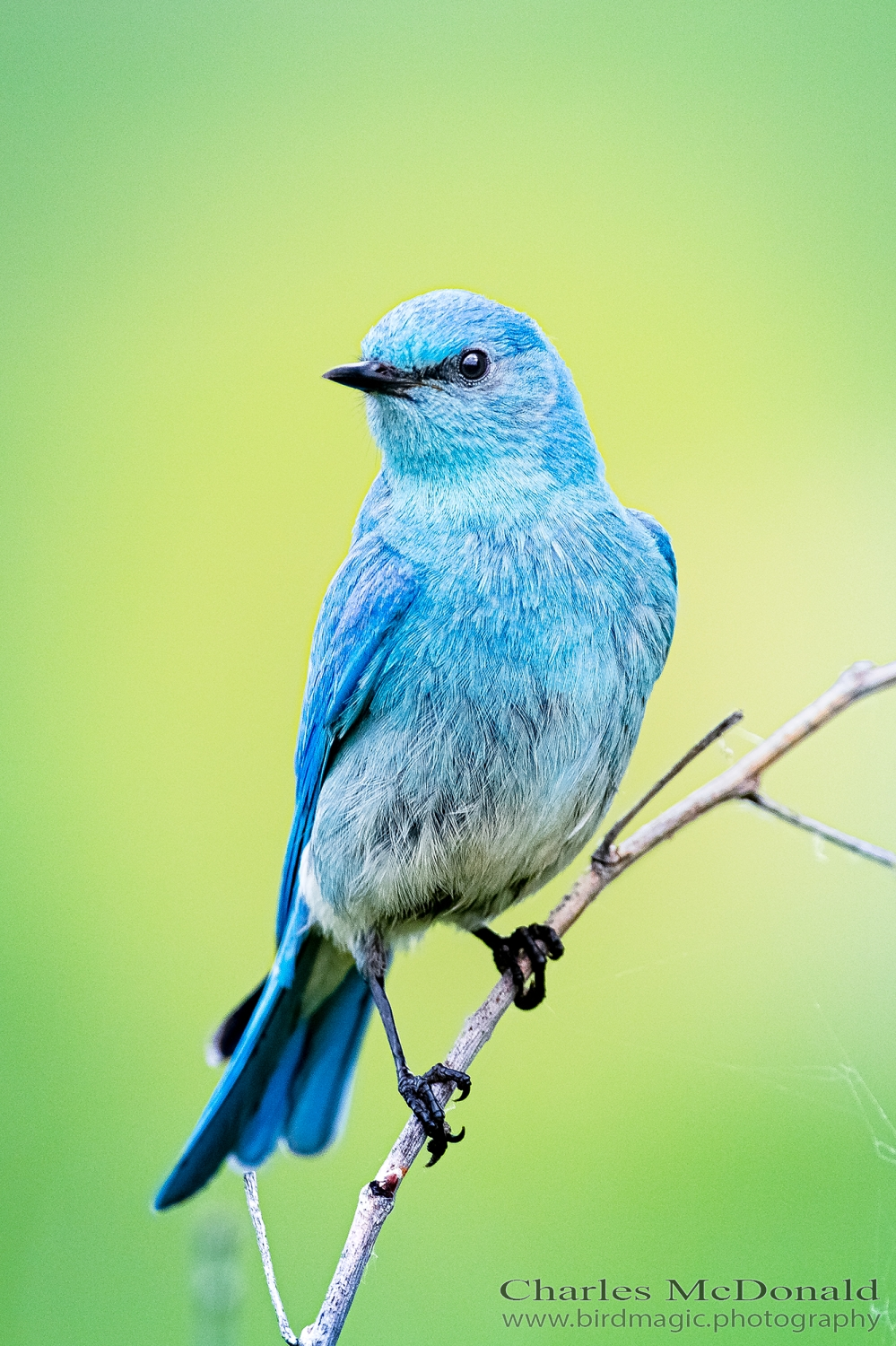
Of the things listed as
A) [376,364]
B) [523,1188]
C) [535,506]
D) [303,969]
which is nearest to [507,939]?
[303,969]

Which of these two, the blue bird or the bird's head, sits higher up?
the bird's head

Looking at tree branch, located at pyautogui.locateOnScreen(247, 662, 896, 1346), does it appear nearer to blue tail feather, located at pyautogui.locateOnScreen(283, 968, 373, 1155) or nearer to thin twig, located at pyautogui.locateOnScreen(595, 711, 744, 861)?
thin twig, located at pyautogui.locateOnScreen(595, 711, 744, 861)

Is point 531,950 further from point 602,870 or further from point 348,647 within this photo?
point 348,647

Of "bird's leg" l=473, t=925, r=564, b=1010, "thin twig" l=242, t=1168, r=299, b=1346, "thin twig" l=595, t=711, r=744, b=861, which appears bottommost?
"thin twig" l=242, t=1168, r=299, b=1346

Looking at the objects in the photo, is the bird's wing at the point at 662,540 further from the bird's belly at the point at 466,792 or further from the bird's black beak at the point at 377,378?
the bird's black beak at the point at 377,378

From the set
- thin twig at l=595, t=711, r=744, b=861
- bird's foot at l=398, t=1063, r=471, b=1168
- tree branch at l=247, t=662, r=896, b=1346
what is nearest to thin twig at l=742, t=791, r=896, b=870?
tree branch at l=247, t=662, r=896, b=1346

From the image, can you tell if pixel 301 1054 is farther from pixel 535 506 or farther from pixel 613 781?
pixel 535 506

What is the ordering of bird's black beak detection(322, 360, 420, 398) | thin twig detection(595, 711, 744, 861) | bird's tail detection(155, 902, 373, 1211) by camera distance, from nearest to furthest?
1. thin twig detection(595, 711, 744, 861)
2. bird's black beak detection(322, 360, 420, 398)
3. bird's tail detection(155, 902, 373, 1211)

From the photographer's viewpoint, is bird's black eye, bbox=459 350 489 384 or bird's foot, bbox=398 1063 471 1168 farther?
bird's black eye, bbox=459 350 489 384
